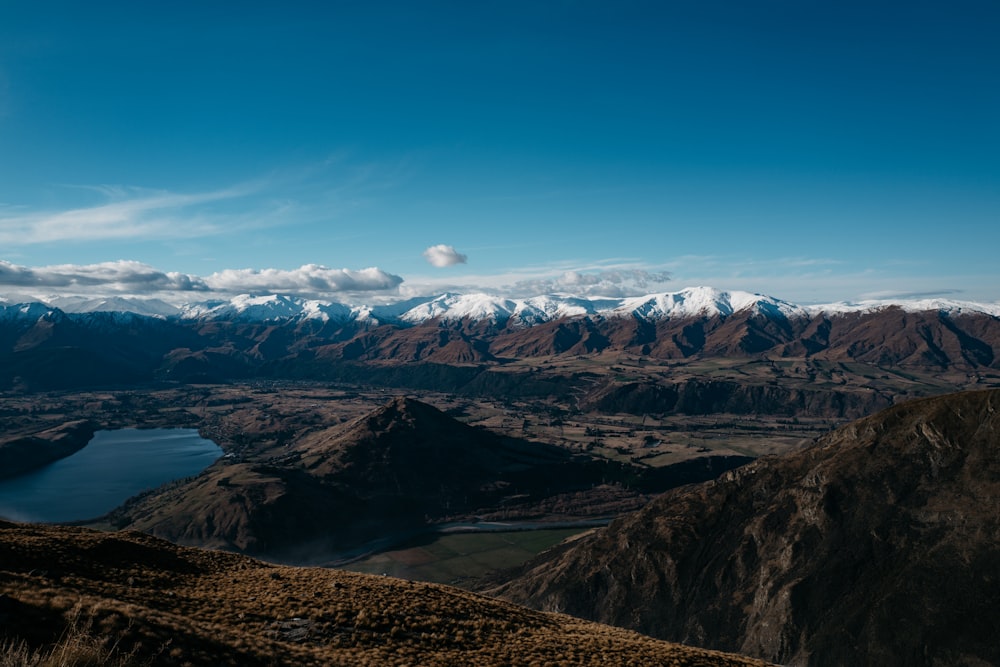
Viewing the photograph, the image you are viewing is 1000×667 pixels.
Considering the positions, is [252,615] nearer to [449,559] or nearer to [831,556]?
[831,556]

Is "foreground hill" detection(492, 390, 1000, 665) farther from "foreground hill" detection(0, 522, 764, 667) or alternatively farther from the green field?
"foreground hill" detection(0, 522, 764, 667)

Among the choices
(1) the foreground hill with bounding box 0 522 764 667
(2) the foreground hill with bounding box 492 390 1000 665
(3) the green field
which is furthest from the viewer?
(3) the green field

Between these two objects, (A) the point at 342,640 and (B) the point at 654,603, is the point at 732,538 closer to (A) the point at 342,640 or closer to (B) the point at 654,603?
(B) the point at 654,603

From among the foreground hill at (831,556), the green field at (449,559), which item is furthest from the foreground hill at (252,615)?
the green field at (449,559)

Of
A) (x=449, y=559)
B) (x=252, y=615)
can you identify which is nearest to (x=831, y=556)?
(x=449, y=559)

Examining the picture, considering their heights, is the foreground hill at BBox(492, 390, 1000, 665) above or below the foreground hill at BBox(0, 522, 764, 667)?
below

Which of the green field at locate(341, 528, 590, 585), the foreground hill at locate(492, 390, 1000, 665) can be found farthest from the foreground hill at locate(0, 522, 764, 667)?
the green field at locate(341, 528, 590, 585)

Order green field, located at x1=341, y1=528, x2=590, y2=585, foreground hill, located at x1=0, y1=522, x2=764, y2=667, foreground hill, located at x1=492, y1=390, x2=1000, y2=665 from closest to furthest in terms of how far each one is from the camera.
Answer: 1. foreground hill, located at x1=0, y1=522, x2=764, y2=667
2. foreground hill, located at x1=492, y1=390, x2=1000, y2=665
3. green field, located at x1=341, y1=528, x2=590, y2=585
